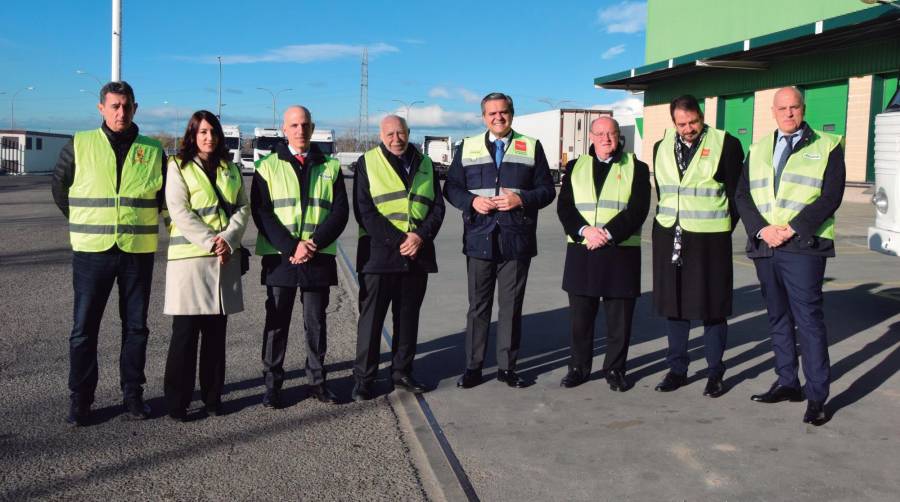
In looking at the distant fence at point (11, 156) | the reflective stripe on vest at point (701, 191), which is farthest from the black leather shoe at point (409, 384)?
the distant fence at point (11, 156)

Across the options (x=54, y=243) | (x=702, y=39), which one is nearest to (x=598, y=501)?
(x=54, y=243)

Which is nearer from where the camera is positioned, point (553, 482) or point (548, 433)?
point (553, 482)

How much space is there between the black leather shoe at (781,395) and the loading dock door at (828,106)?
895 inches

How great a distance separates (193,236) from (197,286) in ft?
1.01

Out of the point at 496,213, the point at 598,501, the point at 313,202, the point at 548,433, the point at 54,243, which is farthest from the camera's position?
the point at 54,243

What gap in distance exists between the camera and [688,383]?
5.82 meters

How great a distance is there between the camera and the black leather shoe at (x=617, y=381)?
5625mm

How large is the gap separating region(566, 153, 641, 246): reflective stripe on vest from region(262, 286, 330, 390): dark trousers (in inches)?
73.1

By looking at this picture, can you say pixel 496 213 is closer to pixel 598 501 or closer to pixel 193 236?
pixel 193 236

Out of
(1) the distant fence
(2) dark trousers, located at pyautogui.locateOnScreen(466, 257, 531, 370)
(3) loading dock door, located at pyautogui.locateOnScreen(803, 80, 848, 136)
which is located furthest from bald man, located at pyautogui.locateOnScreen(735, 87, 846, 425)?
(1) the distant fence

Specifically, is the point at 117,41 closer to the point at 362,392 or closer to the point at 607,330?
the point at 362,392

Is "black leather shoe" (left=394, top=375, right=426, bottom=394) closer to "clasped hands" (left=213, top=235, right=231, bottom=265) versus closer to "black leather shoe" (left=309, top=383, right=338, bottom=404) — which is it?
"black leather shoe" (left=309, top=383, right=338, bottom=404)

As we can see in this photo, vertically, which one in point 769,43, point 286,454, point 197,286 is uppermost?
Answer: point 769,43

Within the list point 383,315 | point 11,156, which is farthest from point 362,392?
point 11,156
